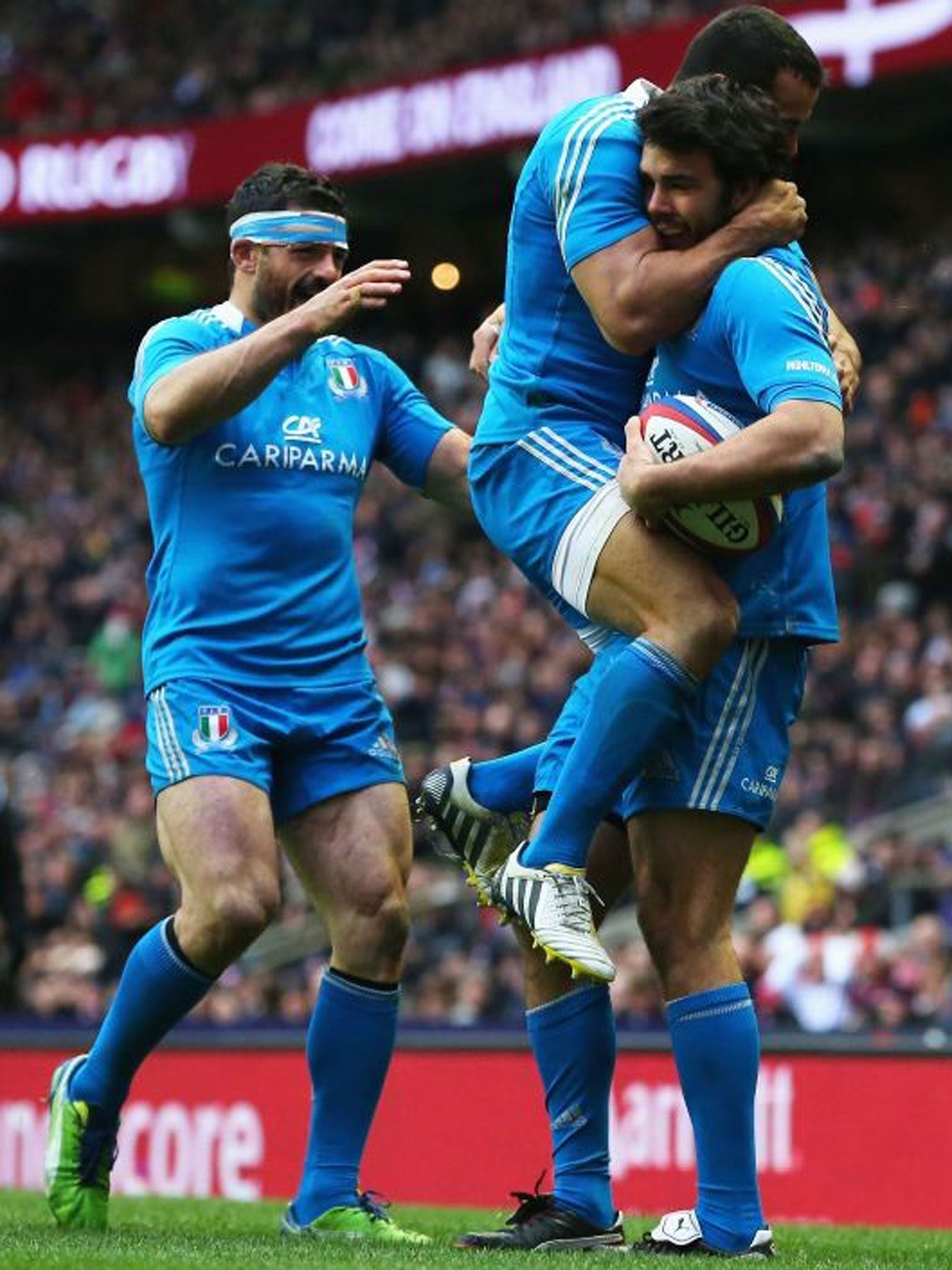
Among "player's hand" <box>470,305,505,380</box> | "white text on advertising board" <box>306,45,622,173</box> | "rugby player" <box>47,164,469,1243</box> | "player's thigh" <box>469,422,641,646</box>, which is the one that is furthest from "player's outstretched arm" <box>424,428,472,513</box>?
"white text on advertising board" <box>306,45,622,173</box>

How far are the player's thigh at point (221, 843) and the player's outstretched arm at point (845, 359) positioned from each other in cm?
153

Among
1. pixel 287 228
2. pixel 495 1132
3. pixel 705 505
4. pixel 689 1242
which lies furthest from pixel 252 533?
pixel 495 1132

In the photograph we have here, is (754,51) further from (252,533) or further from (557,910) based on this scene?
(557,910)

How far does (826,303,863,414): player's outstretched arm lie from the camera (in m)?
5.25

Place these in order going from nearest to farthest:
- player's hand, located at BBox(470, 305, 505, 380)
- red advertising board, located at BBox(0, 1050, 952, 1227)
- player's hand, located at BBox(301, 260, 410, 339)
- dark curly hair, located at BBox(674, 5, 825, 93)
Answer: dark curly hair, located at BBox(674, 5, 825, 93) < player's hand, located at BBox(301, 260, 410, 339) < player's hand, located at BBox(470, 305, 505, 380) < red advertising board, located at BBox(0, 1050, 952, 1227)

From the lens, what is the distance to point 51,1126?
5668 millimetres

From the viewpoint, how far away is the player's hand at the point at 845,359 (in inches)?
207

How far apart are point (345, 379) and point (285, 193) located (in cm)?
46

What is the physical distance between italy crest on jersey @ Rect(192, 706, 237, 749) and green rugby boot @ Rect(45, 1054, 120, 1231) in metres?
0.84

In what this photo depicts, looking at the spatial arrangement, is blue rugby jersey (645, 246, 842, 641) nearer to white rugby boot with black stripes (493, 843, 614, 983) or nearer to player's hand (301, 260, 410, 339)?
white rugby boot with black stripes (493, 843, 614, 983)

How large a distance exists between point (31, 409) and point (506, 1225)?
22.9 metres

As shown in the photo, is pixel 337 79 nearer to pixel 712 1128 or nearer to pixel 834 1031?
pixel 834 1031

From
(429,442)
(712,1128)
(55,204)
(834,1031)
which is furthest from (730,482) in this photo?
(55,204)

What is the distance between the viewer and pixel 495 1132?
9312 millimetres
